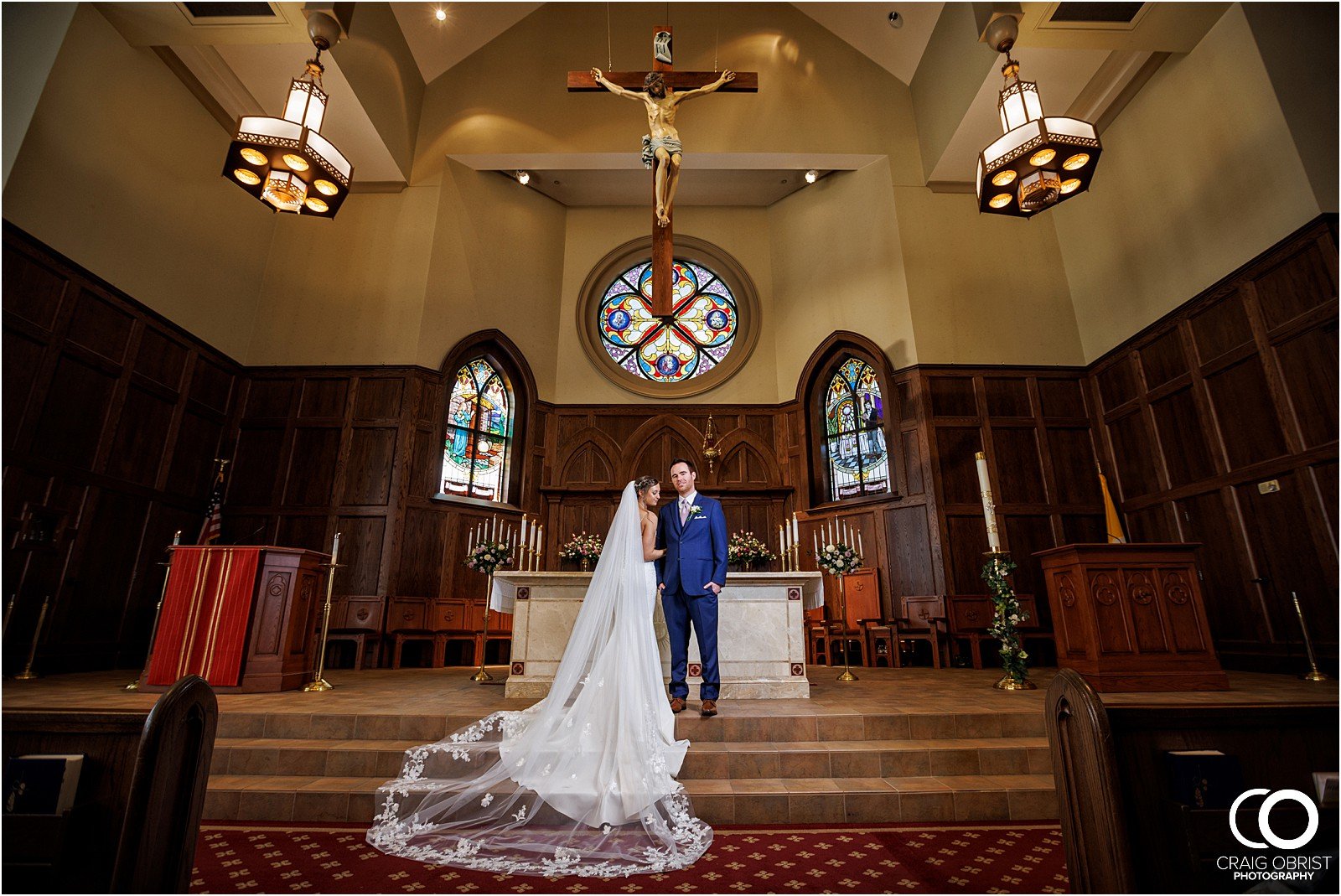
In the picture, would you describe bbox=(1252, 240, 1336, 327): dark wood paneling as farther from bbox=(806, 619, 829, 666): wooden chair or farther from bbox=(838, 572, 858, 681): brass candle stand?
bbox=(806, 619, 829, 666): wooden chair

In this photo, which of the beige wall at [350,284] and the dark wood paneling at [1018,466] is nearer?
the dark wood paneling at [1018,466]

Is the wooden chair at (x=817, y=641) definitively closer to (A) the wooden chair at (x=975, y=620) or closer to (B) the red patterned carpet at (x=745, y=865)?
(A) the wooden chair at (x=975, y=620)

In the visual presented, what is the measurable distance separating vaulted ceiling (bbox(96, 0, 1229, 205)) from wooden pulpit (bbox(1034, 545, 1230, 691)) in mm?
5520

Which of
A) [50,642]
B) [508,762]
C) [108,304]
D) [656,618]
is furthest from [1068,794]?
[108,304]

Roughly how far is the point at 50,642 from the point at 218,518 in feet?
5.48

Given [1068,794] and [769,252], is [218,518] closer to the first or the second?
[1068,794]

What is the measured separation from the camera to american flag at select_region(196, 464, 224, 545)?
655 cm

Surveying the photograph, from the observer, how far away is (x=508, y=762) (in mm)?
3131

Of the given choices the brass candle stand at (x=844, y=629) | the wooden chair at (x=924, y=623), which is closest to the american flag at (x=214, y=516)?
the brass candle stand at (x=844, y=629)

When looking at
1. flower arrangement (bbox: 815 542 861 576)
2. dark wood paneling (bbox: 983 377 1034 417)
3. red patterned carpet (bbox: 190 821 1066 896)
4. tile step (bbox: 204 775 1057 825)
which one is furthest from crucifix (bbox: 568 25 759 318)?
dark wood paneling (bbox: 983 377 1034 417)

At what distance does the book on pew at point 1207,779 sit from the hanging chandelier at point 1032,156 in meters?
5.54

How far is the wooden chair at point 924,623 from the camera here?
7594 mm

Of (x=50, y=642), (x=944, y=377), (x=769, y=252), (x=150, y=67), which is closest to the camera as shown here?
(x=50, y=642)

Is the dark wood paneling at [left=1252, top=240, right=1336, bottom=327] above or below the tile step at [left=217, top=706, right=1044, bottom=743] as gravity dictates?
above
